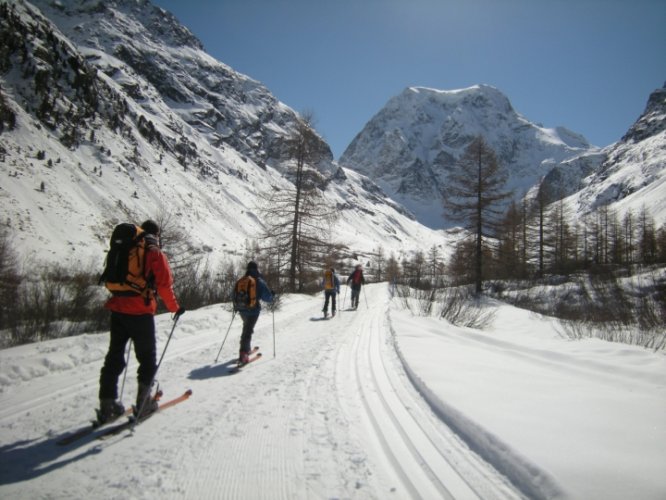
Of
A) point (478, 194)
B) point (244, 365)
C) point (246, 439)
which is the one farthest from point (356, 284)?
point (246, 439)

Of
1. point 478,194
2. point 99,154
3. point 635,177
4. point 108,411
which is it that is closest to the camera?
point 108,411

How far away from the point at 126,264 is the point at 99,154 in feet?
213

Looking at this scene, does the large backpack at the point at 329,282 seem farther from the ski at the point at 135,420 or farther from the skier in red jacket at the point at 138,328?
the skier in red jacket at the point at 138,328

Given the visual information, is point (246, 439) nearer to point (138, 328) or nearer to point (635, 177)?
point (138, 328)

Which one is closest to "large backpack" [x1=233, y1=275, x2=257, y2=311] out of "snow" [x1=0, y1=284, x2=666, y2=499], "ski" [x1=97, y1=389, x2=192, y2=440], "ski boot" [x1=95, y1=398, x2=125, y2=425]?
"snow" [x1=0, y1=284, x2=666, y2=499]

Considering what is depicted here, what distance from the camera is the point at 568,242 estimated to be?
1115 inches

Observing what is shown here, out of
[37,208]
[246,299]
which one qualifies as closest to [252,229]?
[37,208]

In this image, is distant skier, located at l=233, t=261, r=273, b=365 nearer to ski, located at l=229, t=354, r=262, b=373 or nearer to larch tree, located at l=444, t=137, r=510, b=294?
ski, located at l=229, t=354, r=262, b=373

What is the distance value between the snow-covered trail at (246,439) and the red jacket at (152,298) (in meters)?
1.19

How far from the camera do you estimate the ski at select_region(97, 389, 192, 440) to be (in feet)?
9.58

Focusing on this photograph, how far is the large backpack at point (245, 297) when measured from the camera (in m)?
5.57

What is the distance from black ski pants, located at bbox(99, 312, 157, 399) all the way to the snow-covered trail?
477mm

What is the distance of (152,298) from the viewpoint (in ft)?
11.3

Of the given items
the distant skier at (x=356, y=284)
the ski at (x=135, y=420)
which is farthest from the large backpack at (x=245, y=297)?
the distant skier at (x=356, y=284)
